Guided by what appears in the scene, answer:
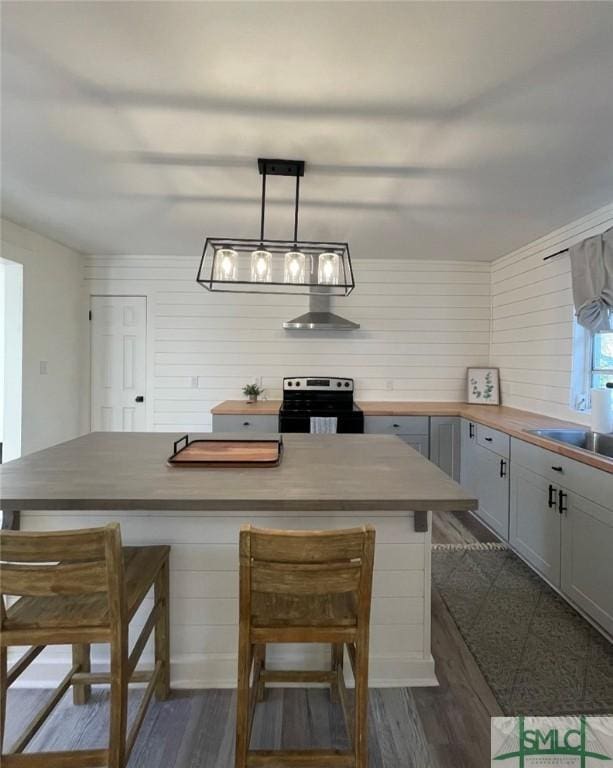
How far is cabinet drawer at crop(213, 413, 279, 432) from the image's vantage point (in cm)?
370

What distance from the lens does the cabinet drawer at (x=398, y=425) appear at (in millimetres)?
3754

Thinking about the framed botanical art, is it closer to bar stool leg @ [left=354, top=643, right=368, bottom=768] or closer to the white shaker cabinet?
the white shaker cabinet

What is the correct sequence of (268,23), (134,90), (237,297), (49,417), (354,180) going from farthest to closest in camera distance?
(237,297) < (49,417) < (354,180) < (134,90) < (268,23)

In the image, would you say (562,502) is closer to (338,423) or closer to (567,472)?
(567,472)

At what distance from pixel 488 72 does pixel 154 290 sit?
366 centimetres

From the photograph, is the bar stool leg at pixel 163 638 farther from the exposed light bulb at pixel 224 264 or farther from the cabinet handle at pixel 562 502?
the cabinet handle at pixel 562 502

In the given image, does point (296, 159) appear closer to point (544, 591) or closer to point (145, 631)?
point (145, 631)

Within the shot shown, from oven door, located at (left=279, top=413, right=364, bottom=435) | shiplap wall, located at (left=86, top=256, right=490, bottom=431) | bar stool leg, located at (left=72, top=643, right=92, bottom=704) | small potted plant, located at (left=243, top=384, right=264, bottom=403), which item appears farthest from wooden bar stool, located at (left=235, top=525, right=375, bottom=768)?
shiplap wall, located at (left=86, top=256, right=490, bottom=431)

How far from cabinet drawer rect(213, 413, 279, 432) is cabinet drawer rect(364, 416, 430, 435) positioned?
0.88m

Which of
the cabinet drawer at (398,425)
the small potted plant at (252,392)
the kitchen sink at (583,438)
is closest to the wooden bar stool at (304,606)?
the kitchen sink at (583,438)

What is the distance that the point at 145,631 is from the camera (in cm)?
144

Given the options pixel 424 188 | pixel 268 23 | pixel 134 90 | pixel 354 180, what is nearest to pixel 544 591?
pixel 424 188

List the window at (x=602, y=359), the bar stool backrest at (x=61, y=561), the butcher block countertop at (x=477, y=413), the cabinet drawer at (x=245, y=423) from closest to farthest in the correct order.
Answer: the bar stool backrest at (x=61, y=561) → the butcher block countertop at (x=477, y=413) → the window at (x=602, y=359) → the cabinet drawer at (x=245, y=423)

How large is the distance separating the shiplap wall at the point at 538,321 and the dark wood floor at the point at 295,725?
2.33m
